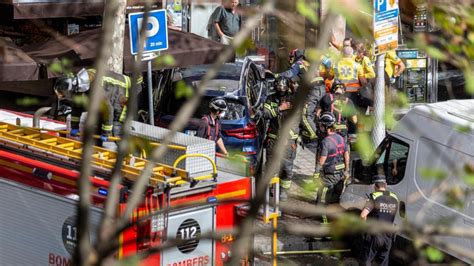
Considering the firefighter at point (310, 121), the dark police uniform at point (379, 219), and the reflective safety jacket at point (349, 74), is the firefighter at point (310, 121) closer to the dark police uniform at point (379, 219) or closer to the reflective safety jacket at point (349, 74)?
the reflective safety jacket at point (349, 74)

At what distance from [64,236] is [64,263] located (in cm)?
23

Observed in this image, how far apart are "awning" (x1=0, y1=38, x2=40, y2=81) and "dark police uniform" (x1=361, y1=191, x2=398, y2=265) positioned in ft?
19.2

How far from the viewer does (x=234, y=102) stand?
1511 cm

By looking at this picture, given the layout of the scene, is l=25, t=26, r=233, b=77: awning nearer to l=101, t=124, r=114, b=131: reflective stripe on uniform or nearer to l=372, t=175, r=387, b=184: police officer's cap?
l=101, t=124, r=114, b=131: reflective stripe on uniform

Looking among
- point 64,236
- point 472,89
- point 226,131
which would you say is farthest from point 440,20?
point 226,131

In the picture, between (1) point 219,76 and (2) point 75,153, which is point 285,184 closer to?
(1) point 219,76

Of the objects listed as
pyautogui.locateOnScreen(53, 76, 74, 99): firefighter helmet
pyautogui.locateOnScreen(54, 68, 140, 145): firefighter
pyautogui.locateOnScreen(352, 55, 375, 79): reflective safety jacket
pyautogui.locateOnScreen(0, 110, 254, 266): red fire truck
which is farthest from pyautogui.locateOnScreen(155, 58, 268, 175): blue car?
pyautogui.locateOnScreen(0, 110, 254, 266): red fire truck

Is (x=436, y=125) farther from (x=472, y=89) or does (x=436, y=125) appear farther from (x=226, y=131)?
(x=472, y=89)

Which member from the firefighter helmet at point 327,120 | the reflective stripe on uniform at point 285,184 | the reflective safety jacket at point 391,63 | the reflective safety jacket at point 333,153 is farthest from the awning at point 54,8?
the reflective safety jacket at point 333,153

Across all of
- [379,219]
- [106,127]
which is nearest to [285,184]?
[379,219]

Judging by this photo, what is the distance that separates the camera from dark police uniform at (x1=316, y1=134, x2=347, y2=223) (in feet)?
43.3

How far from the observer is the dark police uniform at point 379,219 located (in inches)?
425

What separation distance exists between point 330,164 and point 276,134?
4.44 feet

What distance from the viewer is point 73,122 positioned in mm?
10977
